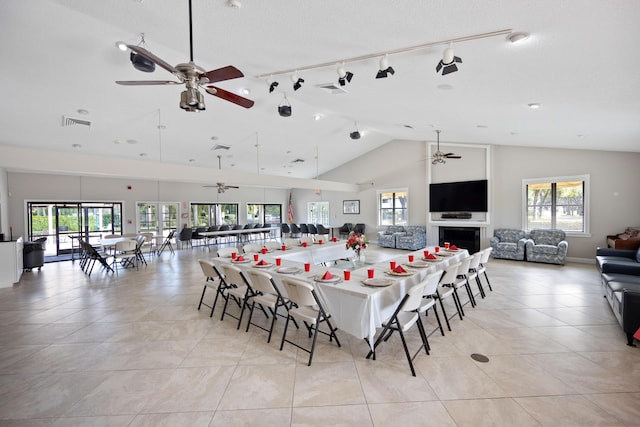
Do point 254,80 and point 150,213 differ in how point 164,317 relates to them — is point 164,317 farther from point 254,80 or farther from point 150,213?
point 150,213

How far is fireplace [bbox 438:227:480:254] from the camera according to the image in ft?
27.6

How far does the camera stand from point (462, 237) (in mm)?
8734

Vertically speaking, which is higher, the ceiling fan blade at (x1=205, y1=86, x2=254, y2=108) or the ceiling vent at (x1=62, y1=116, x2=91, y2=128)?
the ceiling vent at (x1=62, y1=116, x2=91, y2=128)

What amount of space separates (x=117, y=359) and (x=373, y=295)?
265 centimetres

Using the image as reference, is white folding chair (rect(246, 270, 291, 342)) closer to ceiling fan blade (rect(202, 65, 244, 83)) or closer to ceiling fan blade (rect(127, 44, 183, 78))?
ceiling fan blade (rect(202, 65, 244, 83))

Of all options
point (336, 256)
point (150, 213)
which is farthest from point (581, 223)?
point (150, 213)

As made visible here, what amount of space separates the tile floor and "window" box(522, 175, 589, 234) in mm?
→ 3898

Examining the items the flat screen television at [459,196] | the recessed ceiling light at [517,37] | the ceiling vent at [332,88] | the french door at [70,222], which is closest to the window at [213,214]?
the french door at [70,222]

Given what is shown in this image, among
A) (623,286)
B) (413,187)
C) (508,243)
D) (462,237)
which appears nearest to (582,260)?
(508,243)

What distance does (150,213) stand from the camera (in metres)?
10.6

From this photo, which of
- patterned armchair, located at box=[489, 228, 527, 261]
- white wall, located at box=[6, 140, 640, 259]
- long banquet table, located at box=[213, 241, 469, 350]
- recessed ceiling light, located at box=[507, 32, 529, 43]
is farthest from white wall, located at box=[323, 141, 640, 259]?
recessed ceiling light, located at box=[507, 32, 529, 43]

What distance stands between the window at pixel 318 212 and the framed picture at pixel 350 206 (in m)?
1.09

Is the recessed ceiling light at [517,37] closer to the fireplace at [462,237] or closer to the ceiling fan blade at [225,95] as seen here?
the ceiling fan blade at [225,95]

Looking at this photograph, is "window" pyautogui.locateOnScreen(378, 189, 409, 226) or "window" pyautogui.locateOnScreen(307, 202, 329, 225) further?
"window" pyautogui.locateOnScreen(307, 202, 329, 225)
